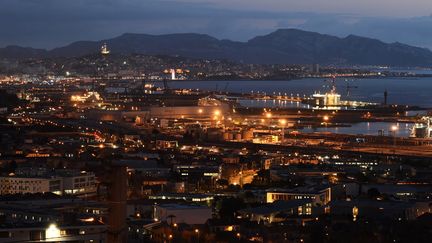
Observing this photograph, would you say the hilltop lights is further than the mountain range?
No

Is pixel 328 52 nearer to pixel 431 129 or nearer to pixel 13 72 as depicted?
pixel 13 72

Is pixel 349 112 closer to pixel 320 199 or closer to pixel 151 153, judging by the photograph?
pixel 151 153

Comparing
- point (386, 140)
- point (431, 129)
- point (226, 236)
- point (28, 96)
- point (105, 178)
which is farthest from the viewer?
point (28, 96)

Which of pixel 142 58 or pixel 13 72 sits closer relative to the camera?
pixel 13 72

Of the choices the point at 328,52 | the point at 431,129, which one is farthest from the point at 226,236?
the point at 328,52

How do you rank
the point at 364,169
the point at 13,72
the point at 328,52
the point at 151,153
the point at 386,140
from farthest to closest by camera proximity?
the point at 328,52 → the point at 13,72 → the point at 386,140 → the point at 151,153 → the point at 364,169

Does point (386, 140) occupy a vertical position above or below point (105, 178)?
below

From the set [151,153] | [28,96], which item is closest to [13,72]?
[28,96]

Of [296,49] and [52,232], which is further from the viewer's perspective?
[296,49]

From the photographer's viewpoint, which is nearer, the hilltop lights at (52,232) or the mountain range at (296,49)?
the hilltop lights at (52,232)
